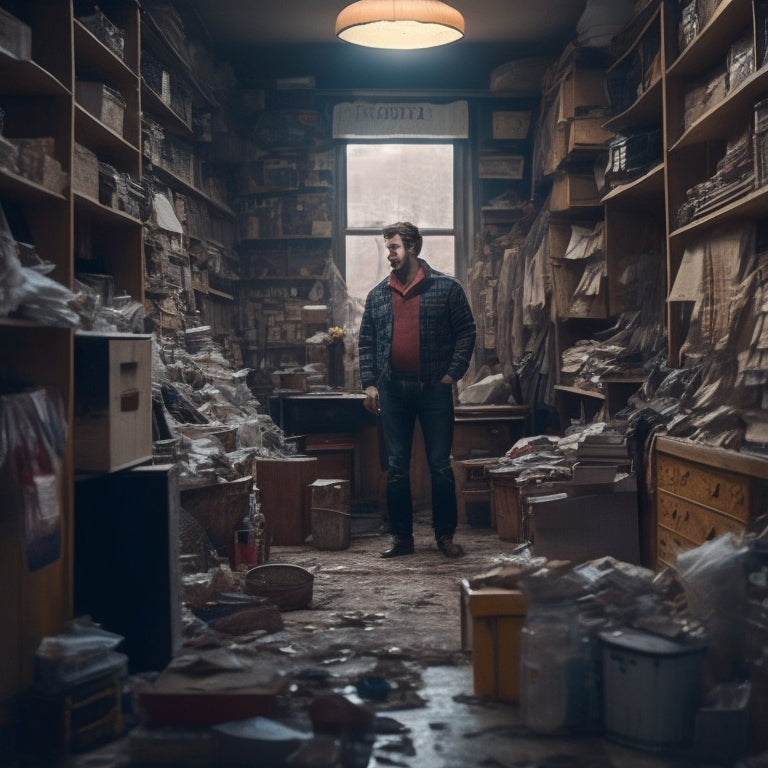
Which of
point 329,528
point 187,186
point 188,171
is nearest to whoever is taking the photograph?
point 329,528

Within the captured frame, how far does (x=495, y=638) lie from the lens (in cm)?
279

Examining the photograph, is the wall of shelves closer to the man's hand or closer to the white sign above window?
the white sign above window

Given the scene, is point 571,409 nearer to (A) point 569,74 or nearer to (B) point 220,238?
(A) point 569,74

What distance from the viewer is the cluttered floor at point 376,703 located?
2252 mm

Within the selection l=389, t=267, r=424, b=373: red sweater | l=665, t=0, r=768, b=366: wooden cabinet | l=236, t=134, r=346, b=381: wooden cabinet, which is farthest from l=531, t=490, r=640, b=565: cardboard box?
l=236, t=134, r=346, b=381: wooden cabinet

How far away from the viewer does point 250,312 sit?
820 centimetres

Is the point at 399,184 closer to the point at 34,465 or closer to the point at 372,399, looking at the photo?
the point at 372,399

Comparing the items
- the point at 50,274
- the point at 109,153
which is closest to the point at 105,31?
the point at 109,153

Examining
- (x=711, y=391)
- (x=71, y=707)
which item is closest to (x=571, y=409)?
(x=711, y=391)

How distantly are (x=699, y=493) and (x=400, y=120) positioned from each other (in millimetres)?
5440

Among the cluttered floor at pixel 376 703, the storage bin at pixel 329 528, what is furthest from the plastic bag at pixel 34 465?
the storage bin at pixel 329 528

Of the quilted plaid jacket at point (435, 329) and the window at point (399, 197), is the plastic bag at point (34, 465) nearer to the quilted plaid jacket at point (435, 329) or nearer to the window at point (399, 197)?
the quilted plaid jacket at point (435, 329)

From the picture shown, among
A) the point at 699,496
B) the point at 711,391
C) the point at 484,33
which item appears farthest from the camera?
the point at 484,33

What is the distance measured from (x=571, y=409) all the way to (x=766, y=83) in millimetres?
3308
